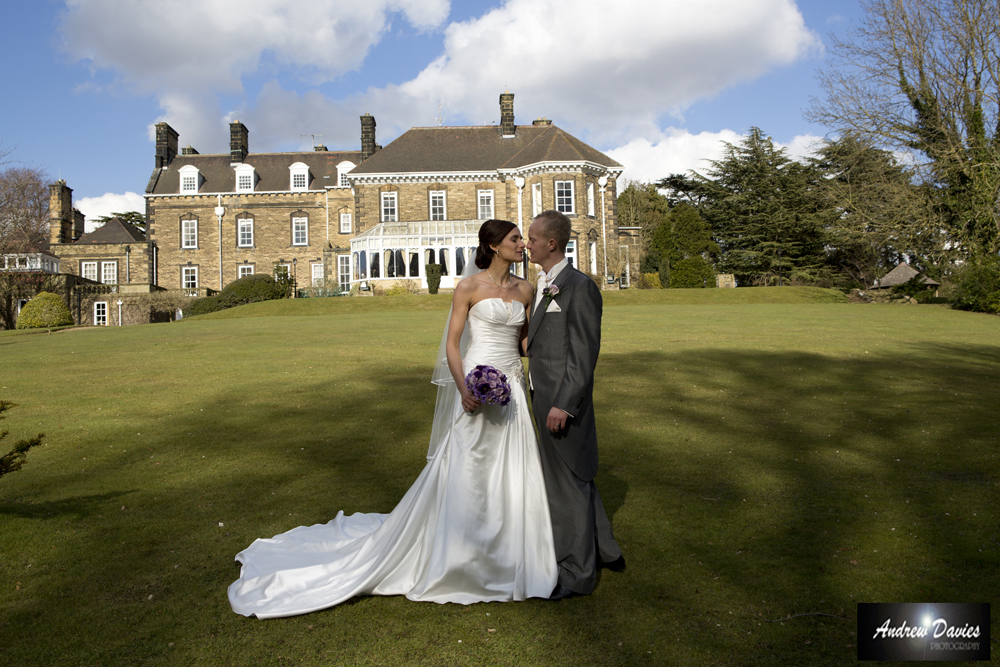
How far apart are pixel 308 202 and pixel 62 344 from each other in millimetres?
31822

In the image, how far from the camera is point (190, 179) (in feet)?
156

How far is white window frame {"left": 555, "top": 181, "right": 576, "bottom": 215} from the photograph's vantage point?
3925 centimetres


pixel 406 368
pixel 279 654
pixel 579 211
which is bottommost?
pixel 279 654

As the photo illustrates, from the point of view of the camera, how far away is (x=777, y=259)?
4403 centimetres

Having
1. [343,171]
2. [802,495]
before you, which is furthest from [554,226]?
[343,171]

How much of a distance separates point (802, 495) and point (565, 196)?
116ft

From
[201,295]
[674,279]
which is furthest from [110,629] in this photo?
[201,295]

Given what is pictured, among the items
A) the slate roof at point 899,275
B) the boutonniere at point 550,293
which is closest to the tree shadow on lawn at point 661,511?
the boutonniere at point 550,293

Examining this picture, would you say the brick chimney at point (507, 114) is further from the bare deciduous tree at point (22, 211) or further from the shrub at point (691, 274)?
the bare deciduous tree at point (22, 211)

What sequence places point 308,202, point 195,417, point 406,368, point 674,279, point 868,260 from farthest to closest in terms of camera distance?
point 308,202 → point 868,260 → point 674,279 → point 406,368 → point 195,417

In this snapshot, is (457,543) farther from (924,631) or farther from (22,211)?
(22,211)

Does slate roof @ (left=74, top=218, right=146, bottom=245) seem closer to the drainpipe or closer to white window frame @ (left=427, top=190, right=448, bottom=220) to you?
white window frame @ (left=427, top=190, right=448, bottom=220)

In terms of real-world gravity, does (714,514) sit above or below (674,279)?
below

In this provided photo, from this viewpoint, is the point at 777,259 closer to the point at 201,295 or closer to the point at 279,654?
the point at 201,295
